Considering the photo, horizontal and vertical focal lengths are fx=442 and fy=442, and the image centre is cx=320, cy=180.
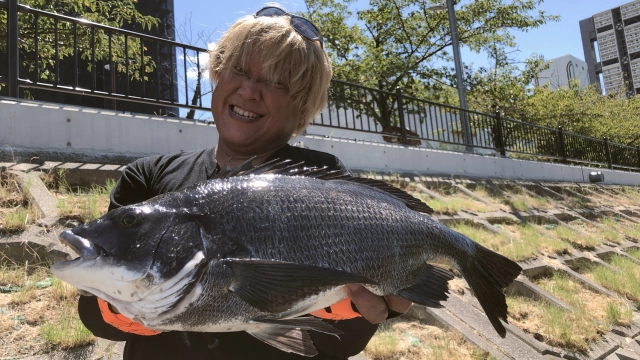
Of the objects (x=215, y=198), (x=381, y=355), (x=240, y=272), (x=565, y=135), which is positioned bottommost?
(x=381, y=355)

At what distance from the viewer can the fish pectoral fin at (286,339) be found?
4.66 feet

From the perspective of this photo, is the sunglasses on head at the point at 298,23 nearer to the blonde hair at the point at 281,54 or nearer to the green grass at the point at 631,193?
the blonde hair at the point at 281,54

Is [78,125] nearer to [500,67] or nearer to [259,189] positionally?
[259,189]

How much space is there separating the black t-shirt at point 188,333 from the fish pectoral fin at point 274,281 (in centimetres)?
43

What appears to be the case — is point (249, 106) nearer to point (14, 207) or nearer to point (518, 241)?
point (14, 207)

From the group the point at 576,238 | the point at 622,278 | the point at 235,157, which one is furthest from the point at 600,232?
the point at 235,157

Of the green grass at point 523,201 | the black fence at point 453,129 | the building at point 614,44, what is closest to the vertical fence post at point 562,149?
the black fence at point 453,129

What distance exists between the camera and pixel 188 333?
174 centimetres

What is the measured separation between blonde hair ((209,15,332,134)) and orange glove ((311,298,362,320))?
3.24 ft

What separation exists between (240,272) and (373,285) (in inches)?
22.0

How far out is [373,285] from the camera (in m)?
1.69

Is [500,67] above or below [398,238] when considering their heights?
above

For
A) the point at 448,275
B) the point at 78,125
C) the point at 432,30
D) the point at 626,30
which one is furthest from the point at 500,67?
the point at 626,30

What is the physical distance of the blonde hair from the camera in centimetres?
202
